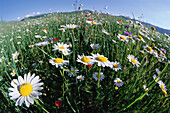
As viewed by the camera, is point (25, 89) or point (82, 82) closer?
point (25, 89)

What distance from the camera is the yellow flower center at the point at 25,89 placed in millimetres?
737

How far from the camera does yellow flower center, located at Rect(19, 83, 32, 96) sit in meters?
0.74

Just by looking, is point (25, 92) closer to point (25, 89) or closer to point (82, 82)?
A: point (25, 89)

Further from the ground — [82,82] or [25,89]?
[25,89]

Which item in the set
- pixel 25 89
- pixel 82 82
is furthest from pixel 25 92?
pixel 82 82

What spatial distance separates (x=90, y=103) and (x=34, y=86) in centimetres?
85

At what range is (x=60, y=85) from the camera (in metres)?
1.56

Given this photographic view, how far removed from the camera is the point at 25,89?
29.6 inches

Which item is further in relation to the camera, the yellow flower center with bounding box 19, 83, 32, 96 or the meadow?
the meadow

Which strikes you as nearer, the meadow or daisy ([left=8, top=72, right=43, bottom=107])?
daisy ([left=8, top=72, right=43, bottom=107])

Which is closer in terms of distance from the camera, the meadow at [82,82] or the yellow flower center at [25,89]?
the yellow flower center at [25,89]

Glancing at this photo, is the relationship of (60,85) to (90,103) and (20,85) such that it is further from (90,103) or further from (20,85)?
(20,85)

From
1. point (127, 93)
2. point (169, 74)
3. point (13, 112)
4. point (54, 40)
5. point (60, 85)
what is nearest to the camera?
point (13, 112)

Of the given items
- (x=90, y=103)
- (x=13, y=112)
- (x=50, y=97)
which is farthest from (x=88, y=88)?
(x=13, y=112)
